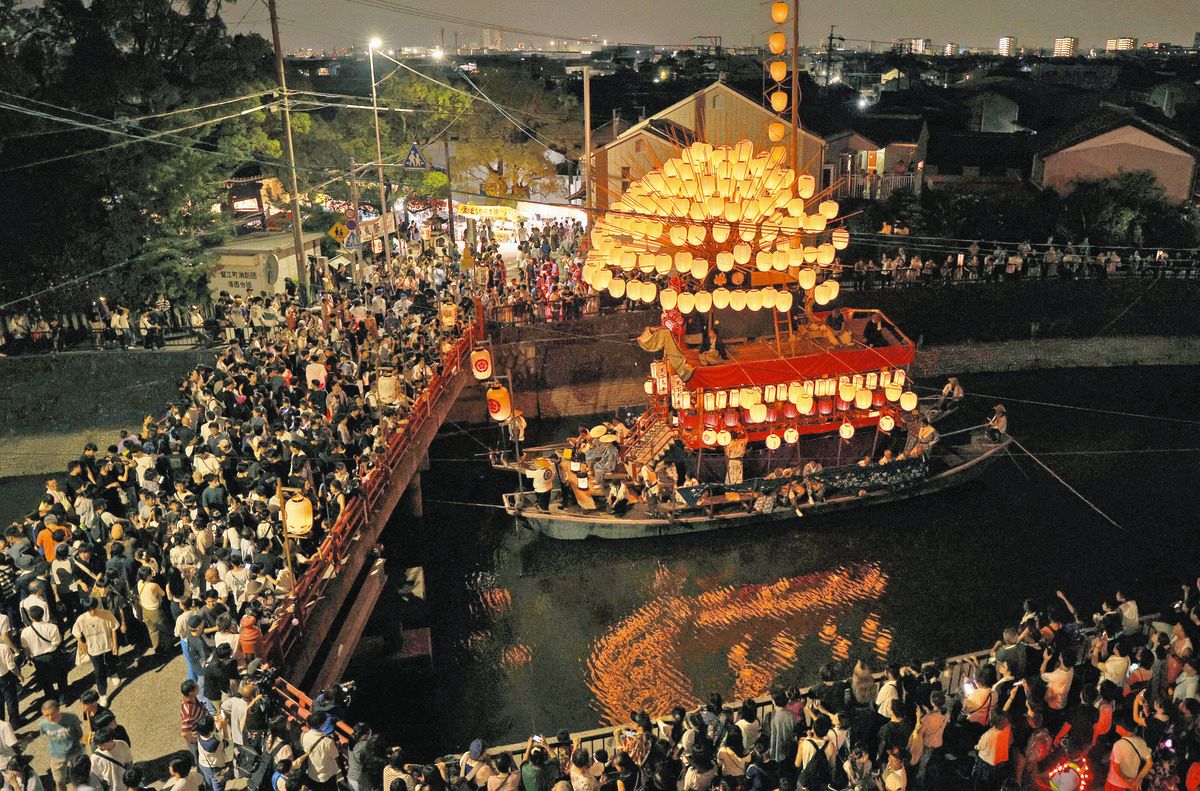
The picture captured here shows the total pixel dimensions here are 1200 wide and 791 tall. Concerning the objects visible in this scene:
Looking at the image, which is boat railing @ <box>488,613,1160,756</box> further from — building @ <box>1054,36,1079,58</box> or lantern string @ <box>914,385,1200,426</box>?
building @ <box>1054,36,1079,58</box>

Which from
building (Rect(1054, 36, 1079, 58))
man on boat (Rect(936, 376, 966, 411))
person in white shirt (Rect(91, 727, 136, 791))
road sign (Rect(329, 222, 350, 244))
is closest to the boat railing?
person in white shirt (Rect(91, 727, 136, 791))

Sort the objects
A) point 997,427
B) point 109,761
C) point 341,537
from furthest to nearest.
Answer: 1. point 997,427
2. point 341,537
3. point 109,761

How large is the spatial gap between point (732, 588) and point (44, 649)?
13.9 metres

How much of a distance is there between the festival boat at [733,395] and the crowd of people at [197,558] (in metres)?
5.03

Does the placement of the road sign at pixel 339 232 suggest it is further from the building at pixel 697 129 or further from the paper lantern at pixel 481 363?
the building at pixel 697 129

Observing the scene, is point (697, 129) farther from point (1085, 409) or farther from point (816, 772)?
point (816, 772)

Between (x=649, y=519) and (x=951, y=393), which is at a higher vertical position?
(x=951, y=393)

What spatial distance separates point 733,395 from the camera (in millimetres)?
21125

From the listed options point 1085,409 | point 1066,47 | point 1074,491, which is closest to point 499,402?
point 1074,491

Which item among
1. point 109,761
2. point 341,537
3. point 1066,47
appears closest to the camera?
point 109,761

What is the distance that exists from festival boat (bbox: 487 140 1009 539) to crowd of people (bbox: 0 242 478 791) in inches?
198

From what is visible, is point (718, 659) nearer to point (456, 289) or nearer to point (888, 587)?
point (888, 587)

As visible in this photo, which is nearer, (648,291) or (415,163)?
(648,291)

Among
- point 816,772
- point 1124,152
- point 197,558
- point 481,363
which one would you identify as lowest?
point 816,772
